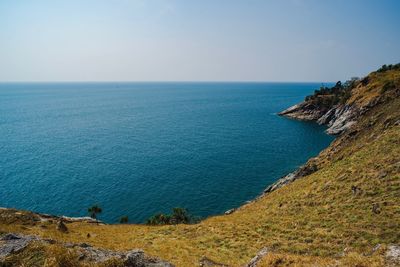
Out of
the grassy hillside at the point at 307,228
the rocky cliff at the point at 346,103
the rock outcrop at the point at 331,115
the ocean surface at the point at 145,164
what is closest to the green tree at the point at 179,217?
the ocean surface at the point at 145,164

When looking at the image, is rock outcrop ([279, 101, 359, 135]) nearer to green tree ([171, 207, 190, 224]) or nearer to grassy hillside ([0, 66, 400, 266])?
grassy hillside ([0, 66, 400, 266])

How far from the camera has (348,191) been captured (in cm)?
3991

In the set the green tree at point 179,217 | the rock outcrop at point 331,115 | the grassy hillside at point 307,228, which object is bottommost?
the green tree at point 179,217

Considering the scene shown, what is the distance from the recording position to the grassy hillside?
2628 cm

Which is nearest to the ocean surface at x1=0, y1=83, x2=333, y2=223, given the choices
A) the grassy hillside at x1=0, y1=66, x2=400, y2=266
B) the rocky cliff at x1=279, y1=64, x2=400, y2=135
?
the rocky cliff at x1=279, y1=64, x2=400, y2=135

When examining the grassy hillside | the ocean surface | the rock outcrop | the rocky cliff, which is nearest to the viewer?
the grassy hillside

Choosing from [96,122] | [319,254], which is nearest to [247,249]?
[319,254]

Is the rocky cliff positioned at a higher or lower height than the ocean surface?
higher

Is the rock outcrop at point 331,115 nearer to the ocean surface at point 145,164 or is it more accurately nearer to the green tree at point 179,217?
the ocean surface at point 145,164

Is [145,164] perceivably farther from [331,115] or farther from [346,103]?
[331,115]

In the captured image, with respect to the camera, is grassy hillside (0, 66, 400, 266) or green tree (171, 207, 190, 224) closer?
grassy hillside (0, 66, 400, 266)

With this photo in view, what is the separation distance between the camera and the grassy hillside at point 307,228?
86.2 feet

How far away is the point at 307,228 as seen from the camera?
3300 centimetres

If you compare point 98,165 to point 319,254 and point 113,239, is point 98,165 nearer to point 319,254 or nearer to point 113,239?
point 113,239
